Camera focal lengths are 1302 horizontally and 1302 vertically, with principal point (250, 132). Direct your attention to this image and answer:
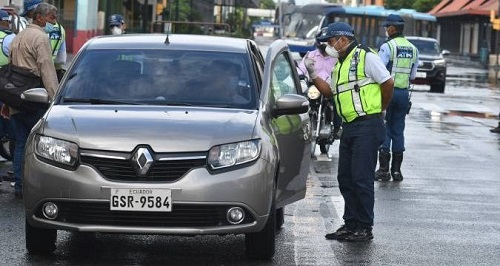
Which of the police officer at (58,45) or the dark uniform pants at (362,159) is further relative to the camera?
the police officer at (58,45)

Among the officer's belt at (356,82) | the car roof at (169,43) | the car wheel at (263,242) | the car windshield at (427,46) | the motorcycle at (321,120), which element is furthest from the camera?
the car windshield at (427,46)

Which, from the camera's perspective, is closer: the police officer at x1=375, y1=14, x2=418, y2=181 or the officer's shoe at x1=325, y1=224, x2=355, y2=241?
the officer's shoe at x1=325, y1=224, x2=355, y2=241

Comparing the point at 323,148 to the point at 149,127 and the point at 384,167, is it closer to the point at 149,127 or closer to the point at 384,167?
the point at 384,167

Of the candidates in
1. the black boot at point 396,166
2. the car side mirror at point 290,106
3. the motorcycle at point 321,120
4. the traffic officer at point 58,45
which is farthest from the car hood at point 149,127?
the motorcycle at point 321,120

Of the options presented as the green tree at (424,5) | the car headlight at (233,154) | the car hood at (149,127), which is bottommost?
the car headlight at (233,154)

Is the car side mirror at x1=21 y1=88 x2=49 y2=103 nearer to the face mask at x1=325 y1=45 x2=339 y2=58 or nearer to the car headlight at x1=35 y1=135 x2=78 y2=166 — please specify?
the car headlight at x1=35 y1=135 x2=78 y2=166

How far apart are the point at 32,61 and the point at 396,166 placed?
4.67 m

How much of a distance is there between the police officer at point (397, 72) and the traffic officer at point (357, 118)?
4.07 m

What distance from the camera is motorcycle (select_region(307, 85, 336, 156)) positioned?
17266 mm

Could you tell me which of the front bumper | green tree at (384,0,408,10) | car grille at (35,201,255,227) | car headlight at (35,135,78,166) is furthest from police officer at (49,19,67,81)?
green tree at (384,0,408,10)

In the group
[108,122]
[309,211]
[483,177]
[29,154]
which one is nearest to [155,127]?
[108,122]

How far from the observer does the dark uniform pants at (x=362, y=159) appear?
991cm

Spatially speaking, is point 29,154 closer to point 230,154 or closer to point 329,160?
point 230,154

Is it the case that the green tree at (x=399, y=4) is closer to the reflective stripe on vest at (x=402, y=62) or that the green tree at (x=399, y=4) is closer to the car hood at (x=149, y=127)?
the reflective stripe on vest at (x=402, y=62)
